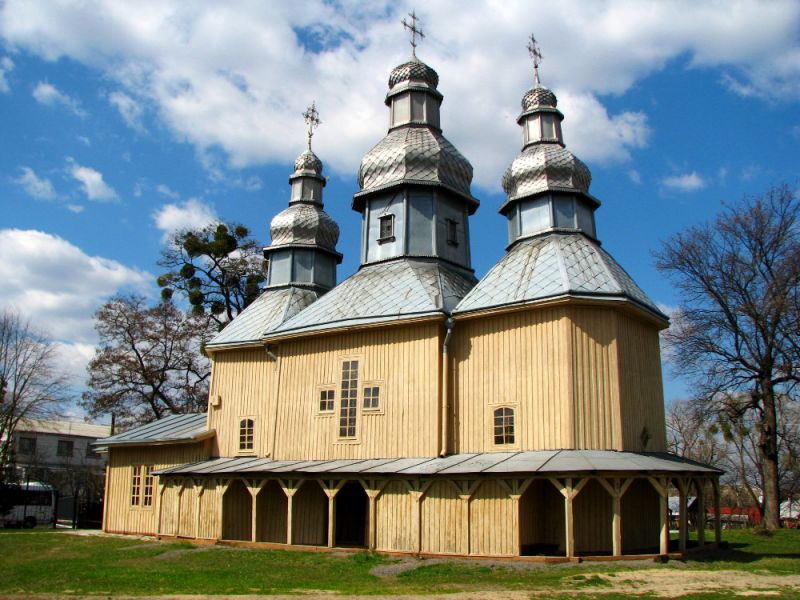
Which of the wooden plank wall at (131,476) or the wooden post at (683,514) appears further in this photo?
the wooden plank wall at (131,476)

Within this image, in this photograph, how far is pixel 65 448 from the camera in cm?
5091

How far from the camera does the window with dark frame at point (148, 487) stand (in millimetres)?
22703

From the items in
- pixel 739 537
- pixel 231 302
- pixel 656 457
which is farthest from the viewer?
pixel 231 302

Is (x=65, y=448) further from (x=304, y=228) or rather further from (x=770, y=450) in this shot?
(x=770, y=450)

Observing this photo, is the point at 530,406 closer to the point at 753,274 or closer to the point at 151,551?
the point at 151,551

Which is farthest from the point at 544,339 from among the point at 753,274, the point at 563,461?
the point at 753,274

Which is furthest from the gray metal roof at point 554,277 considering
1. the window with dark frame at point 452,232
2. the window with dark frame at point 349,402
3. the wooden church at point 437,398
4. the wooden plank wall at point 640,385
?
the window with dark frame at point 349,402

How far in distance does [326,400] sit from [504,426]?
16.8ft

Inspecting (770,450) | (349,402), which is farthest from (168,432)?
(770,450)

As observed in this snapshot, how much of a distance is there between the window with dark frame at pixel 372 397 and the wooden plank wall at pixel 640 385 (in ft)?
19.3

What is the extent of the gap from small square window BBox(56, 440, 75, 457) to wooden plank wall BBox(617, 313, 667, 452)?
4458cm

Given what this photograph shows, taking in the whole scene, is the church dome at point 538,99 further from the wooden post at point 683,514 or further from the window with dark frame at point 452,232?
the wooden post at point 683,514

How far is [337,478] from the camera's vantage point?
16875 mm

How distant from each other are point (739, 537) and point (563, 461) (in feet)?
37.0
